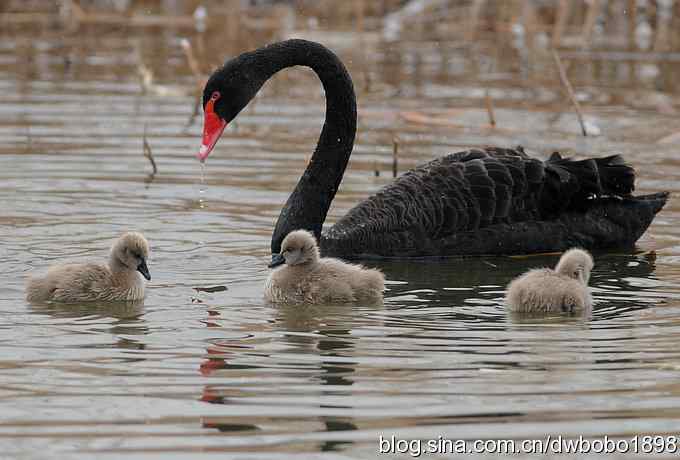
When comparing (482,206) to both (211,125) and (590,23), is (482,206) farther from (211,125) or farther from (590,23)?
(590,23)

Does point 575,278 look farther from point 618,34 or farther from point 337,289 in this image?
point 618,34

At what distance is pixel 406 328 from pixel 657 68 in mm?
9996

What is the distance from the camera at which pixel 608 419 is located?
469 cm

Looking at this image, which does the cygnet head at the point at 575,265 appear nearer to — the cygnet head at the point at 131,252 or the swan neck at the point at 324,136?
the swan neck at the point at 324,136

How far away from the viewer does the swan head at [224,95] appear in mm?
7492

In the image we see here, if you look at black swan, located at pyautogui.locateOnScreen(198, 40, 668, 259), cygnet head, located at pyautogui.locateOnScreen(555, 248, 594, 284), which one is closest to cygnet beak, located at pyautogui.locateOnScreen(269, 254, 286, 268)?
black swan, located at pyautogui.locateOnScreen(198, 40, 668, 259)

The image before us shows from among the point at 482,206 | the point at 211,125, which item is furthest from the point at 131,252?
the point at 482,206

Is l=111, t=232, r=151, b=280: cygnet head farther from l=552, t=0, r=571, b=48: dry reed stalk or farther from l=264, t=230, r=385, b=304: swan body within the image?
l=552, t=0, r=571, b=48: dry reed stalk

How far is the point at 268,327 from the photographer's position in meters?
6.05

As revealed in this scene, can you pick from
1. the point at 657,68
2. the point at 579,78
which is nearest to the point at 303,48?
the point at 579,78

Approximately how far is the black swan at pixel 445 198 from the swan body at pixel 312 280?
3.14ft

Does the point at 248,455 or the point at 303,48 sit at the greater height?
the point at 303,48

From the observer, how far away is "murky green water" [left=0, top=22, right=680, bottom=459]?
4621 millimetres

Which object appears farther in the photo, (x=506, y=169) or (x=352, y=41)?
(x=352, y=41)
